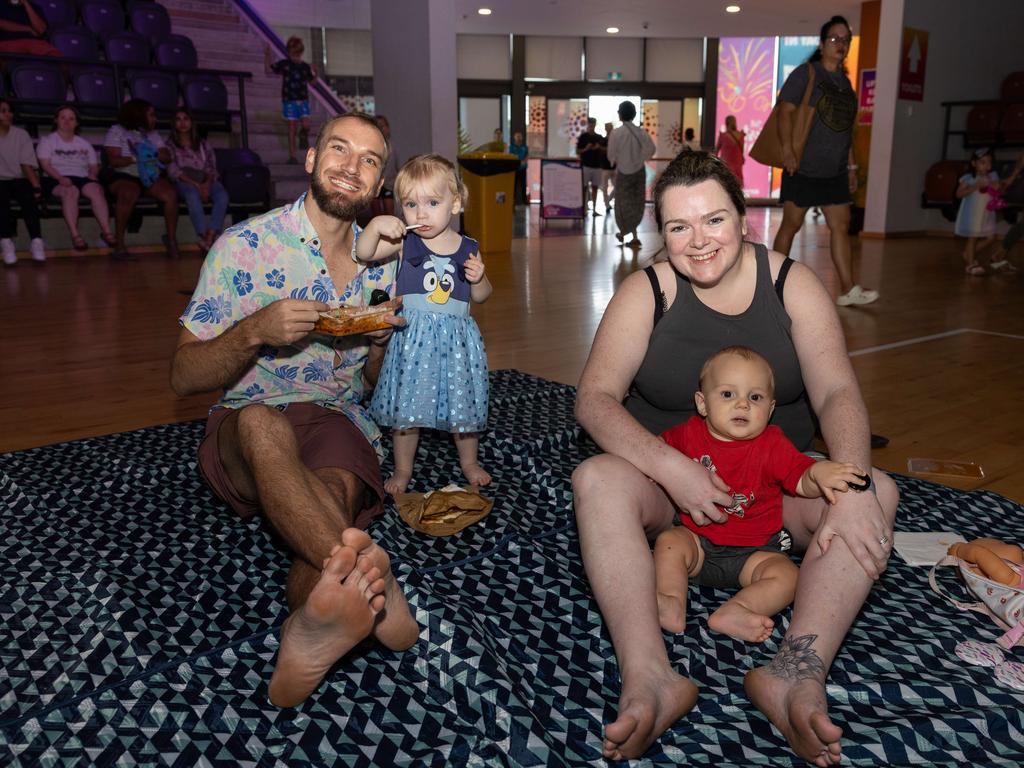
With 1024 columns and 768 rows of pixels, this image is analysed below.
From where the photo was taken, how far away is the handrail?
11789mm

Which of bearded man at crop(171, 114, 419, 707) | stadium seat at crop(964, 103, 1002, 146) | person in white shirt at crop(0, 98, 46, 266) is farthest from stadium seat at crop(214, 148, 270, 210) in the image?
stadium seat at crop(964, 103, 1002, 146)

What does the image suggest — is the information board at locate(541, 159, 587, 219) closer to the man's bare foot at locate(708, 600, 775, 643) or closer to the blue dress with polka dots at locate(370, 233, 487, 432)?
the blue dress with polka dots at locate(370, 233, 487, 432)

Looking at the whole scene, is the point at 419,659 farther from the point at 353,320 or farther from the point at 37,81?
the point at 37,81

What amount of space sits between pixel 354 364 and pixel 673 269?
915 millimetres

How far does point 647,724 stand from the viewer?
1.29 m

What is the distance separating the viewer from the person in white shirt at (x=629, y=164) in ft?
32.1

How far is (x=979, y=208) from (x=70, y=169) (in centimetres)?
879

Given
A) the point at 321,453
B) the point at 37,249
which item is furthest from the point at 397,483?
the point at 37,249

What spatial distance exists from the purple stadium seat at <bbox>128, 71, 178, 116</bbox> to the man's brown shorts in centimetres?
877

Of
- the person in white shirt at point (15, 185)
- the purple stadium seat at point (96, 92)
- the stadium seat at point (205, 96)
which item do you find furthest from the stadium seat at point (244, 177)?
the person in white shirt at point (15, 185)

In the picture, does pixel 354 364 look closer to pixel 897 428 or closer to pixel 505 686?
pixel 505 686

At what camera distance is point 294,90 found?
10711mm

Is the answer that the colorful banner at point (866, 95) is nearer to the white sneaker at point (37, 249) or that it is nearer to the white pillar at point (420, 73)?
the white pillar at point (420, 73)

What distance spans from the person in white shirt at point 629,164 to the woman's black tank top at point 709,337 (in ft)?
26.4
